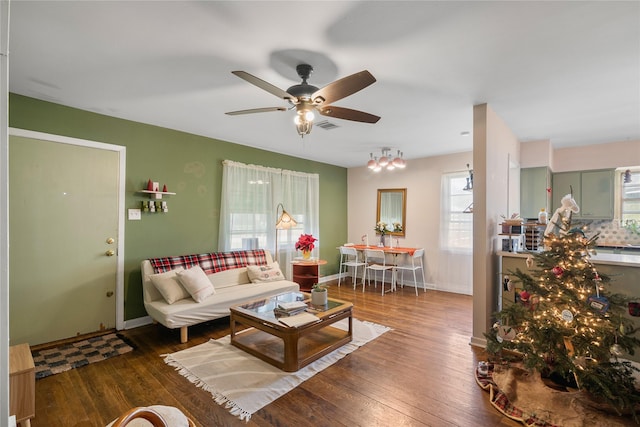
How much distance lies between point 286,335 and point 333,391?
57 cm

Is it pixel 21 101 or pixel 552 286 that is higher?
pixel 21 101

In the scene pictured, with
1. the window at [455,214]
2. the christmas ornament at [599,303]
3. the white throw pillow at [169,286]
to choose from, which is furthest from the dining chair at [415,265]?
the white throw pillow at [169,286]

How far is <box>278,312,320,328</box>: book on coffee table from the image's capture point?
253 cm

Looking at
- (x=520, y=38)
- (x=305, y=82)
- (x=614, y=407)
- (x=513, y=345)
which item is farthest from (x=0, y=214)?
(x=614, y=407)

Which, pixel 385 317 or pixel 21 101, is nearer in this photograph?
pixel 21 101

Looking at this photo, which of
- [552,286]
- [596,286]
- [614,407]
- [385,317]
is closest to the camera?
[614,407]

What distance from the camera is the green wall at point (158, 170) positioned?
9.97 feet

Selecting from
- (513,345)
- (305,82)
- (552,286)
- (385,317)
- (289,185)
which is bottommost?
(385,317)

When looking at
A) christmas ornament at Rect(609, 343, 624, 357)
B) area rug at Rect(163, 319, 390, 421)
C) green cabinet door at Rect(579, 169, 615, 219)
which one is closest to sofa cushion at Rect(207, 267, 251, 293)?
area rug at Rect(163, 319, 390, 421)

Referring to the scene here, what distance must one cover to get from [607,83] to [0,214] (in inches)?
153

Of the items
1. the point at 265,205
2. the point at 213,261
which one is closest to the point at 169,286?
the point at 213,261

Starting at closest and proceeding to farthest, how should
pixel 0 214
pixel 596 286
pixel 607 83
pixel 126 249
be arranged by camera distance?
1. pixel 0 214
2. pixel 596 286
3. pixel 607 83
4. pixel 126 249

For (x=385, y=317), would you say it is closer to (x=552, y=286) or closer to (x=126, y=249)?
(x=552, y=286)

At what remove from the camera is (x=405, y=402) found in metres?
2.12
